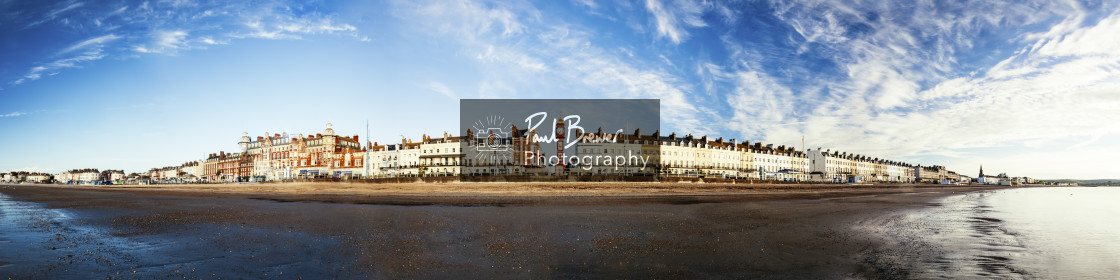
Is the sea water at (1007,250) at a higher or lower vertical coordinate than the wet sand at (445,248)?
lower

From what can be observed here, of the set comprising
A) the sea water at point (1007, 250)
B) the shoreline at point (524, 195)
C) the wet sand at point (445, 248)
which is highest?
the wet sand at point (445, 248)

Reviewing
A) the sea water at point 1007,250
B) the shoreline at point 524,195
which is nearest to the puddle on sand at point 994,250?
the sea water at point 1007,250

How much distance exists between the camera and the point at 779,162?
4628 inches

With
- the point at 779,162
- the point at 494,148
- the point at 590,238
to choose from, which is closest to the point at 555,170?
the point at 494,148

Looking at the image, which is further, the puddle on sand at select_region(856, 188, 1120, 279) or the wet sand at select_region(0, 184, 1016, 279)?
the puddle on sand at select_region(856, 188, 1120, 279)

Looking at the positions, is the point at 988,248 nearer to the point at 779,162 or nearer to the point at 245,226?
the point at 245,226

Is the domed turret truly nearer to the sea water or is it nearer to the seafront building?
the seafront building

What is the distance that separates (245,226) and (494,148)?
232ft

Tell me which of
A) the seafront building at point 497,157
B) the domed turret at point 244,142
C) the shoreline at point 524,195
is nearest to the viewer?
the shoreline at point 524,195

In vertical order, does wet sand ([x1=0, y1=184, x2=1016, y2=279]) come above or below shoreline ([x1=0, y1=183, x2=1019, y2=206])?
above

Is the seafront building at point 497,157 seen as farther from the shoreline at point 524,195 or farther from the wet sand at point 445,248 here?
the wet sand at point 445,248

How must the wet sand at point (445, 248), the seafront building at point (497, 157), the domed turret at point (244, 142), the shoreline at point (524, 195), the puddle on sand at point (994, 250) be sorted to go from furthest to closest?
the domed turret at point (244, 142), the seafront building at point (497, 157), the shoreline at point (524, 195), the puddle on sand at point (994, 250), the wet sand at point (445, 248)

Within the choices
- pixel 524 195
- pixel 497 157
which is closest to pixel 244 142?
pixel 497 157

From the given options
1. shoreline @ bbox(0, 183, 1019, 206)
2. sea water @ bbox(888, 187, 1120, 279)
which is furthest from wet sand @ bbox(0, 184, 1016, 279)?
shoreline @ bbox(0, 183, 1019, 206)
